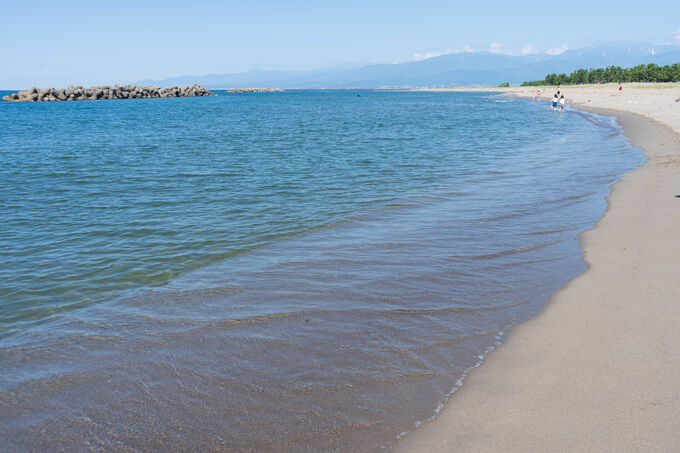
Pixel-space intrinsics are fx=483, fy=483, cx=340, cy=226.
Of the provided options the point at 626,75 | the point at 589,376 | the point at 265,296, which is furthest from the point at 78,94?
the point at 626,75

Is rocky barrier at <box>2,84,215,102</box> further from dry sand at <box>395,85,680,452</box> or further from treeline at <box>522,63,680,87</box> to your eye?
treeline at <box>522,63,680,87</box>

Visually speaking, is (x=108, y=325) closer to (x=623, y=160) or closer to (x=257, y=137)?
(x=623, y=160)

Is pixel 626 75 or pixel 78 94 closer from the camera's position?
pixel 78 94

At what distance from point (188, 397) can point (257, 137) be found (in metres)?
30.9

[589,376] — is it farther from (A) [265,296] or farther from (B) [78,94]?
(B) [78,94]

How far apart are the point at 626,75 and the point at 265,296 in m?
153

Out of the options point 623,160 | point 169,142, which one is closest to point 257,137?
point 169,142

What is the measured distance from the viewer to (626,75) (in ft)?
431

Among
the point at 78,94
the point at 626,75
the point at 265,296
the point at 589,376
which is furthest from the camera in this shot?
the point at 626,75

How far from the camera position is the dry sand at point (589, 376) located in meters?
4.18

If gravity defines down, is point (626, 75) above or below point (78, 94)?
above

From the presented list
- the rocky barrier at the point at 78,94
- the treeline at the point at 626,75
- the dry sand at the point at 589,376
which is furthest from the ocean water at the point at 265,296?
the treeline at the point at 626,75

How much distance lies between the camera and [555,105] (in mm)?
56375

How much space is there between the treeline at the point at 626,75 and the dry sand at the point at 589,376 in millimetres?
131077
